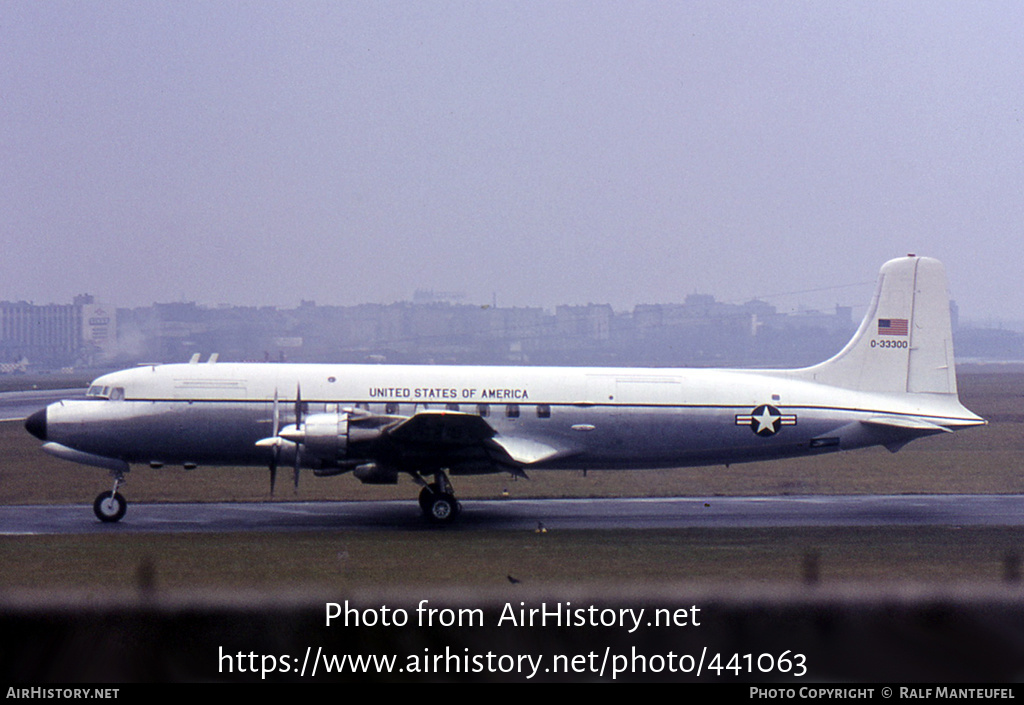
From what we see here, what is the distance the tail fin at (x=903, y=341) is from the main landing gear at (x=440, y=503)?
9.71 metres

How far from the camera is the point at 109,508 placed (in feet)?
66.7

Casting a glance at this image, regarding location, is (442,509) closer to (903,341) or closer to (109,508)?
(109,508)

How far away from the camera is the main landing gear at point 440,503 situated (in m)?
20.7

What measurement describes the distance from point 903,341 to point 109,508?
19951 mm

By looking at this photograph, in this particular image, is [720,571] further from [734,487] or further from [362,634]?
[734,487]

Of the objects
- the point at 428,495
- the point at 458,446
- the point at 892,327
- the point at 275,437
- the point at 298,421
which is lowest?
the point at 428,495

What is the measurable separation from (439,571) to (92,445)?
10.2 meters

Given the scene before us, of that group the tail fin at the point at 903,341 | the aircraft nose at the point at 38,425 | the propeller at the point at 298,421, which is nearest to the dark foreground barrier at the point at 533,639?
the propeller at the point at 298,421

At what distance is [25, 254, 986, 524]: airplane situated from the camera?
2045cm

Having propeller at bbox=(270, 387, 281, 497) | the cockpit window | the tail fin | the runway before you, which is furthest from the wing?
the tail fin

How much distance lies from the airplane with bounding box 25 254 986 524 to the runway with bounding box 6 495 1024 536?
3.45ft

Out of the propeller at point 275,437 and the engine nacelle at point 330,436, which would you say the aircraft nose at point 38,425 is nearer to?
the propeller at point 275,437

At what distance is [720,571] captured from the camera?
604 inches

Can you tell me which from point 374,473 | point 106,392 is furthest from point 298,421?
point 106,392
